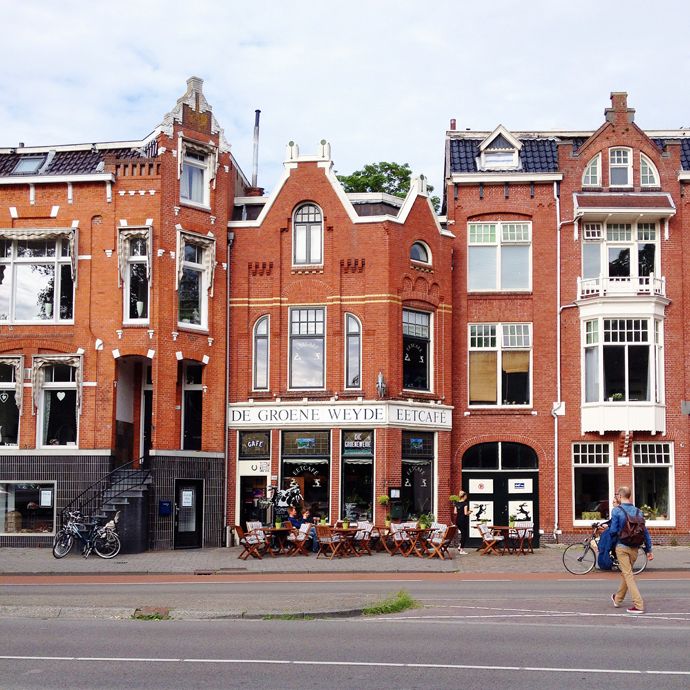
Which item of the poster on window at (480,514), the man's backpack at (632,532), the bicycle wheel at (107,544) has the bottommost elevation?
the bicycle wheel at (107,544)

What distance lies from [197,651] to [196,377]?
68.7 feet

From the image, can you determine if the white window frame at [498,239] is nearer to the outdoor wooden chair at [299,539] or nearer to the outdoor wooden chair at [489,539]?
the outdoor wooden chair at [489,539]

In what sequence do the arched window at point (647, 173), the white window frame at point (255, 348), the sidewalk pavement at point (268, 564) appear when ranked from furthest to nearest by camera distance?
the arched window at point (647, 173), the white window frame at point (255, 348), the sidewalk pavement at point (268, 564)

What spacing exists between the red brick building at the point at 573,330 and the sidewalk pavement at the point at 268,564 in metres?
3.20

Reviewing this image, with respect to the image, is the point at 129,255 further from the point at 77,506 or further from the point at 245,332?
the point at 77,506

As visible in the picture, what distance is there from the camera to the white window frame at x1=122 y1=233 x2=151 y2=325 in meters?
31.1

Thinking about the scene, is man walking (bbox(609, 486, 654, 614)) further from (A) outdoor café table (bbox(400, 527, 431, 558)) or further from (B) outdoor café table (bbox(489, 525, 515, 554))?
(B) outdoor café table (bbox(489, 525, 515, 554))

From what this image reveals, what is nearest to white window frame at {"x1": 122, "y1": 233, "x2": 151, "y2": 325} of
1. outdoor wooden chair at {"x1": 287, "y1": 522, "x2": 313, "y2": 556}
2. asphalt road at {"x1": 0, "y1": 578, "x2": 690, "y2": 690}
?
outdoor wooden chair at {"x1": 287, "y1": 522, "x2": 313, "y2": 556}

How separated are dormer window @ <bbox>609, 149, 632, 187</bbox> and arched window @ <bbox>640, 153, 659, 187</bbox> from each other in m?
0.43

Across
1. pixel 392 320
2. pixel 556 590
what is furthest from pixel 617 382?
pixel 556 590

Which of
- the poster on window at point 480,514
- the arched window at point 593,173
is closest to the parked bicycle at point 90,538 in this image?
the poster on window at point 480,514

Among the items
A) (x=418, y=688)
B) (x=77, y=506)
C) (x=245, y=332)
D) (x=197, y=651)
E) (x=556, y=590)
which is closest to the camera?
(x=418, y=688)

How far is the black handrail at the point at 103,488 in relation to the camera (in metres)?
30.0

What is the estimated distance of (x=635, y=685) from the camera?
10.1 meters
